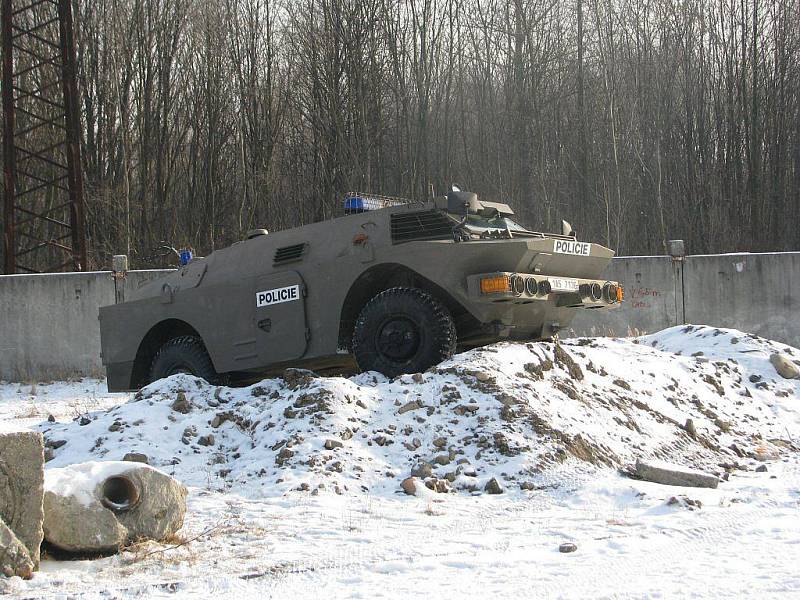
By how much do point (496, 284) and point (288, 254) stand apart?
244cm

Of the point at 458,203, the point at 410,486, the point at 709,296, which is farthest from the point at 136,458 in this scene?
the point at 709,296

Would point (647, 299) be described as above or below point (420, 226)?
below

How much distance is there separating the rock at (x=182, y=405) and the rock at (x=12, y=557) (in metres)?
3.25

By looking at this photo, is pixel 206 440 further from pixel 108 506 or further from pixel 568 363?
pixel 568 363

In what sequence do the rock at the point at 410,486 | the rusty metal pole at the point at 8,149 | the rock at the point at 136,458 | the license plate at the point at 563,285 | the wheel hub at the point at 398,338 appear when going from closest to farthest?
the rock at the point at 410,486 → the rock at the point at 136,458 → the wheel hub at the point at 398,338 → the license plate at the point at 563,285 → the rusty metal pole at the point at 8,149

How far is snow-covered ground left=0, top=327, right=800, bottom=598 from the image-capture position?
521cm

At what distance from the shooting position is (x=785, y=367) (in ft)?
34.7

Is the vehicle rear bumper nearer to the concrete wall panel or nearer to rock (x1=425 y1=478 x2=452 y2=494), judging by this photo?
rock (x1=425 y1=478 x2=452 y2=494)

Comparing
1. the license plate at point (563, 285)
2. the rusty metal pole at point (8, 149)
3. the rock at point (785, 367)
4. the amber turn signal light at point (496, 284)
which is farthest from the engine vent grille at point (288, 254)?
the rusty metal pole at point (8, 149)

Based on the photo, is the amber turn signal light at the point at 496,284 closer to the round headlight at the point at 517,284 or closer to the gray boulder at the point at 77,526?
the round headlight at the point at 517,284

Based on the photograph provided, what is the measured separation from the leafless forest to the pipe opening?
20.6 m

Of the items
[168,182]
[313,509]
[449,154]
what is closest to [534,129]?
[449,154]

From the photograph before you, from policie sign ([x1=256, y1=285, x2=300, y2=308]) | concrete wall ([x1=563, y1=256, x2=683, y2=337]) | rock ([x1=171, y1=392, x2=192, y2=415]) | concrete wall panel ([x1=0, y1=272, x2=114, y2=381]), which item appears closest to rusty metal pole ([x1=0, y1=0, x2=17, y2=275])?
concrete wall panel ([x1=0, y1=272, x2=114, y2=381])

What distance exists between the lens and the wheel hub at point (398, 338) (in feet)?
28.6
